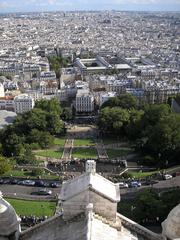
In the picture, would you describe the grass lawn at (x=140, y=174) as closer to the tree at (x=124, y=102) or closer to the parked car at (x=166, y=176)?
the parked car at (x=166, y=176)

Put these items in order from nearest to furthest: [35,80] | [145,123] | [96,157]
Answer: [96,157], [145,123], [35,80]

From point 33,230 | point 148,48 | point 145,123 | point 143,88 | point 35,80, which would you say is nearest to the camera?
point 33,230

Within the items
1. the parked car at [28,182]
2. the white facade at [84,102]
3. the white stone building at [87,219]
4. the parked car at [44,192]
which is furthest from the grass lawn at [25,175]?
the white facade at [84,102]

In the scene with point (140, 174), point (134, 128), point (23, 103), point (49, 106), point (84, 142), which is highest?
point (49, 106)

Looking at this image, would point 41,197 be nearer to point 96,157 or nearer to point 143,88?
point 96,157

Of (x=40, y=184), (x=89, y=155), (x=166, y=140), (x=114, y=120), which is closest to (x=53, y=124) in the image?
(x=114, y=120)

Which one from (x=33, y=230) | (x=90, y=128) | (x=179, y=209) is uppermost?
(x=179, y=209)

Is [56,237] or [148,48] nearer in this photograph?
[56,237]

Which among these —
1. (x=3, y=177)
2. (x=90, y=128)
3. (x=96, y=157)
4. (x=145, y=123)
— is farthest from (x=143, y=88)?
(x=3, y=177)

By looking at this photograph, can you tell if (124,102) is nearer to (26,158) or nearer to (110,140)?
(110,140)
